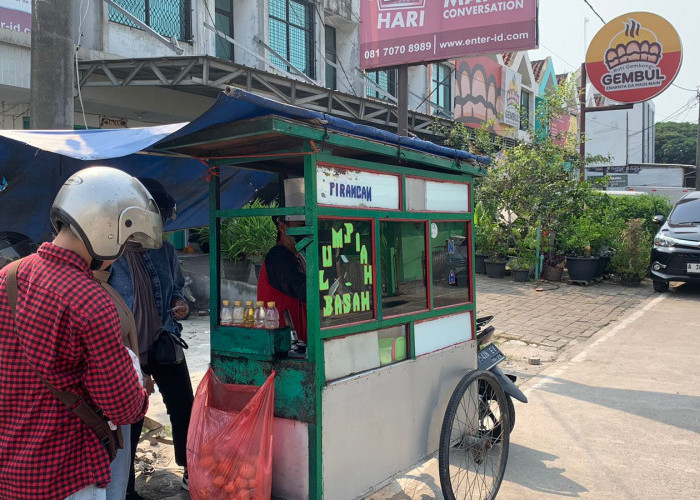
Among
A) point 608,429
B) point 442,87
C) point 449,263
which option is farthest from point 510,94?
point 449,263

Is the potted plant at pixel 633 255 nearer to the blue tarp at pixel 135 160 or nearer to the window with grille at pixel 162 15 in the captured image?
the blue tarp at pixel 135 160

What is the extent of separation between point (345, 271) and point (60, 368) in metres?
1.55

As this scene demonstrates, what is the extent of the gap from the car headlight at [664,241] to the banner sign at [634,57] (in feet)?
14.1

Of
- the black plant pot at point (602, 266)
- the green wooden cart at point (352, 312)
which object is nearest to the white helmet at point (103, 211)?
the green wooden cart at point (352, 312)

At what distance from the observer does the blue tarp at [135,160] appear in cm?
269

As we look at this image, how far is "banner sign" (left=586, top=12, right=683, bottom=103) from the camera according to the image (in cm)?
1391

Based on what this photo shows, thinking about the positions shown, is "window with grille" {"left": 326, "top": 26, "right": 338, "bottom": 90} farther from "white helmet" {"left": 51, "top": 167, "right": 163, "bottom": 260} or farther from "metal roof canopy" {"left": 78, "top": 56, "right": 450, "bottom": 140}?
"white helmet" {"left": 51, "top": 167, "right": 163, "bottom": 260}

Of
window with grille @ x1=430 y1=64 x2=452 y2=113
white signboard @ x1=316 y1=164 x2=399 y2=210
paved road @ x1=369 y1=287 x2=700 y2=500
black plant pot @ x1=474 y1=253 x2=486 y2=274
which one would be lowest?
paved road @ x1=369 y1=287 x2=700 y2=500

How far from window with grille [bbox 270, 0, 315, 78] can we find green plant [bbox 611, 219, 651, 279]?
839 centimetres

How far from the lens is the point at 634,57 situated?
14.2 meters

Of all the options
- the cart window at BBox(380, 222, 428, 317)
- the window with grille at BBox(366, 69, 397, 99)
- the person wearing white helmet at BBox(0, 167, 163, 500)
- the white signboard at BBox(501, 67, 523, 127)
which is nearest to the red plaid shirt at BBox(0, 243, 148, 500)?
the person wearing white helmet at BBox(0, 167, 163, 500)

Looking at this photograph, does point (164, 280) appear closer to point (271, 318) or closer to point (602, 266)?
point (271, 318)

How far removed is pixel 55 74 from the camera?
4.13 metres

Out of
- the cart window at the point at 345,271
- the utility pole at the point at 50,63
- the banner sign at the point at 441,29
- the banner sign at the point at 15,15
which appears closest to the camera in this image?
the cart window at the point at 345,271
